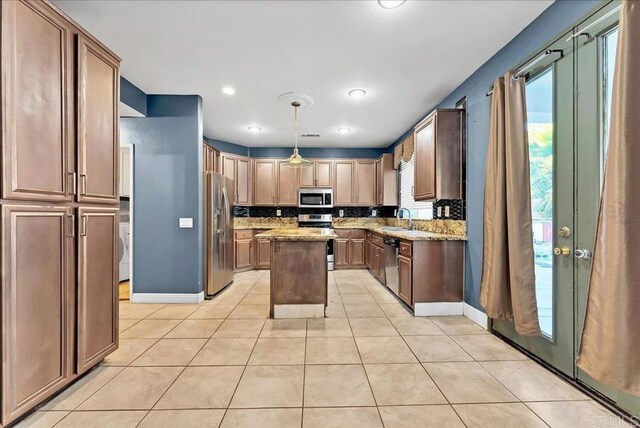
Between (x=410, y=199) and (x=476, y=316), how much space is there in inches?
101

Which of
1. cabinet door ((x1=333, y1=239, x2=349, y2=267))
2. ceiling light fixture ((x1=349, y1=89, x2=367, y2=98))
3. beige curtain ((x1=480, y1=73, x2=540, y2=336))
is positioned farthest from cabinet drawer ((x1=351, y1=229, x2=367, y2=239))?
beige curtain ((x1=480, y1=73, x2=540, y2=336))

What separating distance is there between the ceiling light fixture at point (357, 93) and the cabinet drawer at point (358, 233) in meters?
2.92

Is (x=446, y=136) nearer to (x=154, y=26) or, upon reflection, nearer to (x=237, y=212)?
(x=154, y=26)

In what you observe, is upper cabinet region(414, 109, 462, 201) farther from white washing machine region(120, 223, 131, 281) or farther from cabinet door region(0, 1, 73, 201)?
white washing machine region(120, 223, 131, 281)

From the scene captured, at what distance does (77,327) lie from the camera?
1886mm

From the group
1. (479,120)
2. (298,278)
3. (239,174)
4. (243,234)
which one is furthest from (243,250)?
(479,120)

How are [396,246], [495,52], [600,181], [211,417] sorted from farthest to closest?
1. [396,246]
2. [495,52]
3. [600,181]
4. [211,417]

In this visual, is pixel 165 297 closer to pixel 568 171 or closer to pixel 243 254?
pixel 243 254

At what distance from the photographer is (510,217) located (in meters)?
2.28

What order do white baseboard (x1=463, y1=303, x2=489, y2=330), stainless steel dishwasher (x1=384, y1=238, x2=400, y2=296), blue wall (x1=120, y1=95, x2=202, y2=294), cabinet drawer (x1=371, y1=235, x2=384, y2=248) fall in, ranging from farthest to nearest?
cabinet drawer (x1=371, y1=235, x2=384, y2=248)
stainless steel dishwasher (x1=384, y1=238, x2=400, y2=296)
blue wall (x1=120, y1=95, x2=202, y2=294)
white baseboard (x1=463, y1=303, x2=489, y2=330)

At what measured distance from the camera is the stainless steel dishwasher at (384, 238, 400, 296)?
386 cm

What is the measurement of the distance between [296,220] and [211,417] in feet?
15.9

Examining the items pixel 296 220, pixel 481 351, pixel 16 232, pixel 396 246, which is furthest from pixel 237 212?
pixel 481 351

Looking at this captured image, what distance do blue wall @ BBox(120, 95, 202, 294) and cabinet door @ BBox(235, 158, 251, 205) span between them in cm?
218
